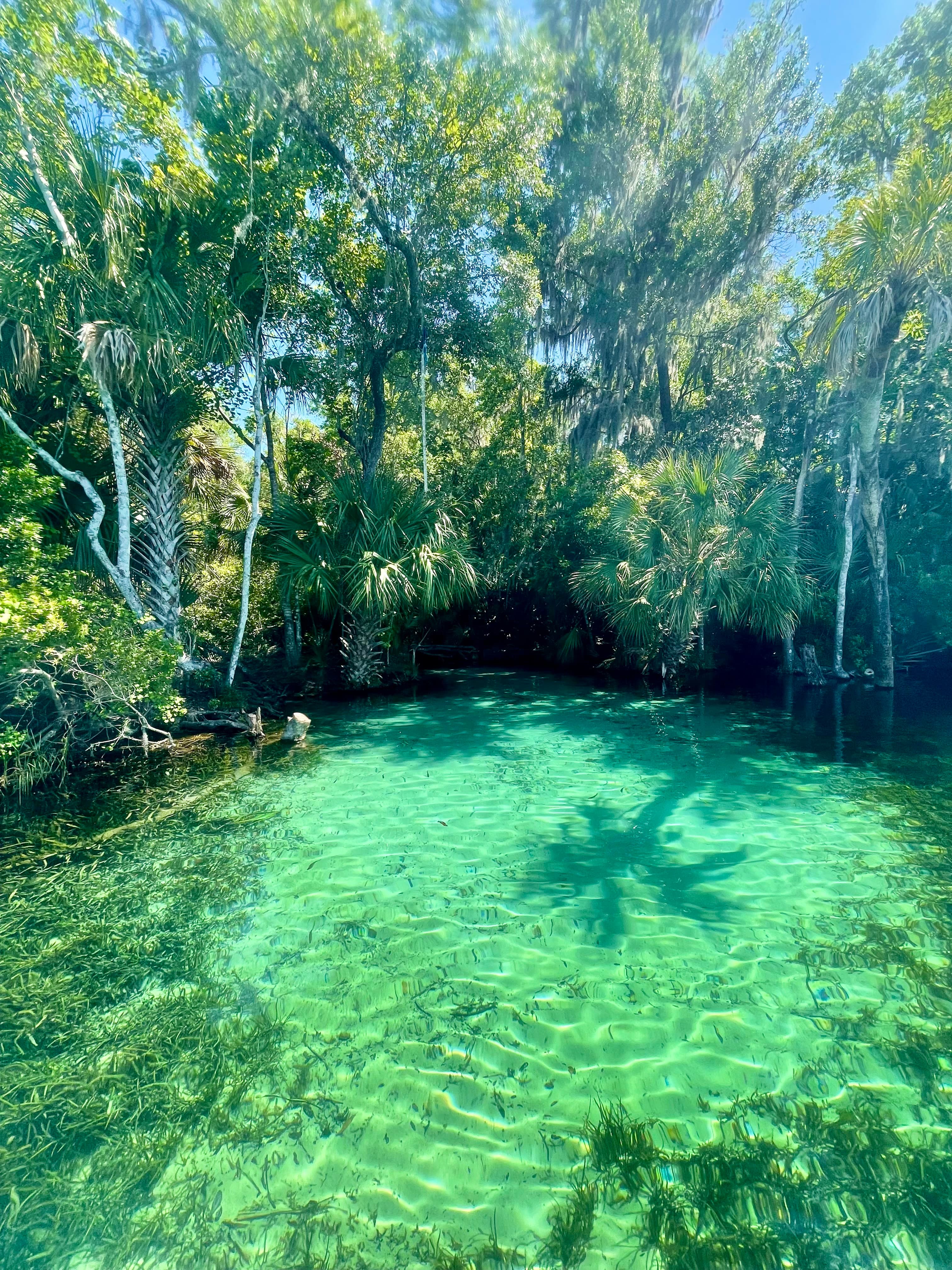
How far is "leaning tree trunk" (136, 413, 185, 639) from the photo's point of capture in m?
8.62

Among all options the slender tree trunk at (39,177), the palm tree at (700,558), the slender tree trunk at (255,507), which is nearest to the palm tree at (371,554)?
the slender tree trunk at (255,507)

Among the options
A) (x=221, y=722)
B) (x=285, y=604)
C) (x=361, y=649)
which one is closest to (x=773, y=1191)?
(x=221, y=722)

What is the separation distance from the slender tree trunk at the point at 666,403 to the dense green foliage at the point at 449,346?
9 centimetres

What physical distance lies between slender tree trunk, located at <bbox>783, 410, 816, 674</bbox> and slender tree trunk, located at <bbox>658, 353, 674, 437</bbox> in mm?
3861

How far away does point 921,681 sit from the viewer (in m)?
12.7

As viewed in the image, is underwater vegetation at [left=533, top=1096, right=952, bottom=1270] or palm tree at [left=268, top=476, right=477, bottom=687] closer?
underwater vegetation at [left=533, top=1096, right=952, bottom=1270]

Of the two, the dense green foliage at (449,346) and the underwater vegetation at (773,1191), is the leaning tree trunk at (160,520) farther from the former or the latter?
the underwater vegetation at (773,1191)

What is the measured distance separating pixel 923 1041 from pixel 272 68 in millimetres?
14080

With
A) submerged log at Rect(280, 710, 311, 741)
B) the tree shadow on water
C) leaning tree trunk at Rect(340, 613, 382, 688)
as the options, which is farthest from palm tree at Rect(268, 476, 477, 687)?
the tree shadow on water

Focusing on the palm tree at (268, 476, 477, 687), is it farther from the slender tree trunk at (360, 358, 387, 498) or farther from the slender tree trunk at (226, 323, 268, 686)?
the slender tree trunk at (360, 358, 387, 498)

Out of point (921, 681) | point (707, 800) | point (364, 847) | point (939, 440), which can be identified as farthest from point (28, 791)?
point (939, 440)

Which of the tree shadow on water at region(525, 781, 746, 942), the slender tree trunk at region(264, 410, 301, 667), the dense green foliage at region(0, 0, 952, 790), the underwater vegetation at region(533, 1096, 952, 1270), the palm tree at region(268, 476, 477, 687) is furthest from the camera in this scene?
the slender tree trunk at region(264, 410, 301, 667)

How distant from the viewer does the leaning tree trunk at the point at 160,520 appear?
8617mm

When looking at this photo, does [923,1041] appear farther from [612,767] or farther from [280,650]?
[280,650]
